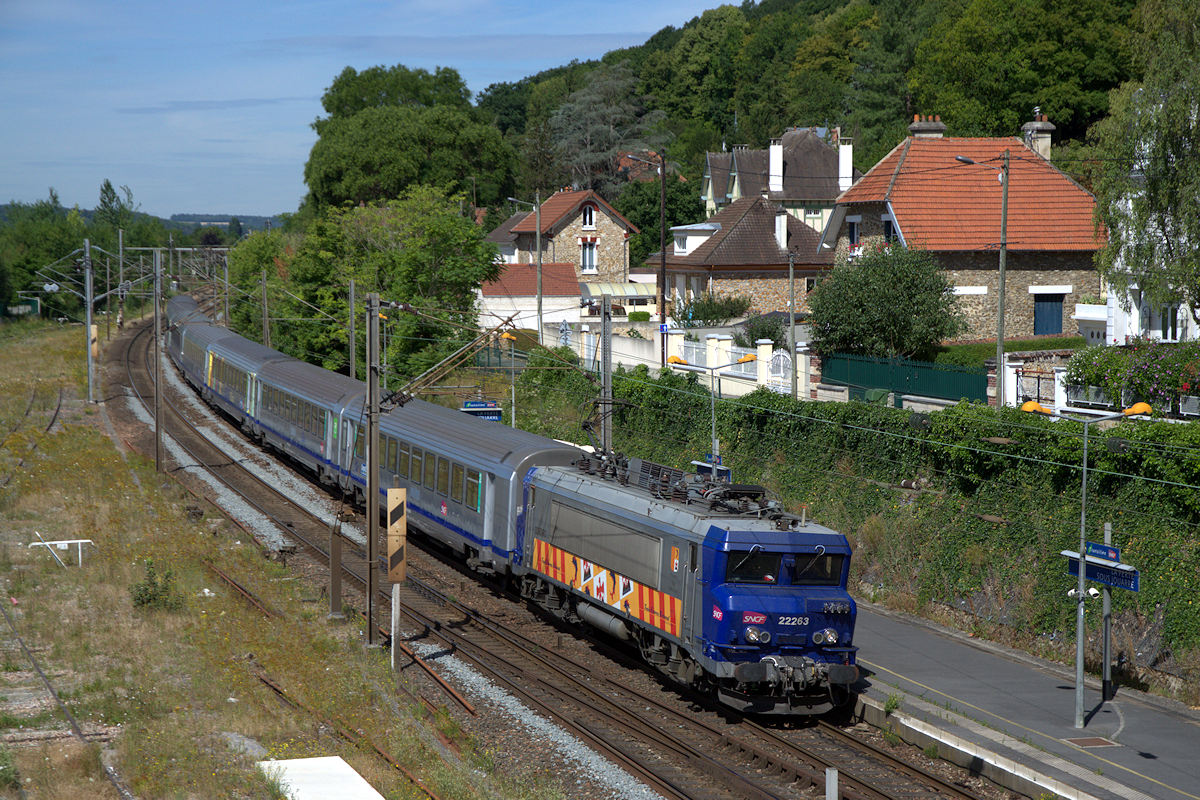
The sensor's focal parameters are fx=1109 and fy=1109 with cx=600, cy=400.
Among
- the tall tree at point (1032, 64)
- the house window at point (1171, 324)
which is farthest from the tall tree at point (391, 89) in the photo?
the house window at point (1171, 324)

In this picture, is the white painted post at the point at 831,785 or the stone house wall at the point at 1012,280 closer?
the white painted post at the point at 831,785

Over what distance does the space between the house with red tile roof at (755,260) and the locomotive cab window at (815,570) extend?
40.7 meters

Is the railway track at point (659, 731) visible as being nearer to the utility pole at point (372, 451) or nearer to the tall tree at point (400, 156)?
the utility pole at point (372, 451)

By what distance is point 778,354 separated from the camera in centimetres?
3475

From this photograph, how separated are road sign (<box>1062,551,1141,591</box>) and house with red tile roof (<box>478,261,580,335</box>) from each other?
160 feet

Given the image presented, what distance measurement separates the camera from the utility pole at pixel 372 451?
18.9 meters

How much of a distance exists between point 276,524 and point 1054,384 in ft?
67.5

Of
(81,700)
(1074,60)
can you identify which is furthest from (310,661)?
(1074,60)

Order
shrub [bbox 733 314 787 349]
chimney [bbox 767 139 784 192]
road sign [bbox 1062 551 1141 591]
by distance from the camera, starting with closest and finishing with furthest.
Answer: road sign [bbox 1062 551 1141 591]
shrub [bbox 733 314 787 349]
chimney [bbox 767 139 784 192]

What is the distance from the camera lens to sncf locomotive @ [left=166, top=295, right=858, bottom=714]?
1509cm

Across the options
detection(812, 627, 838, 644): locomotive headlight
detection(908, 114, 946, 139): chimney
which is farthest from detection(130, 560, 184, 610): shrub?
detection(908, 114, 946, 139): chimney

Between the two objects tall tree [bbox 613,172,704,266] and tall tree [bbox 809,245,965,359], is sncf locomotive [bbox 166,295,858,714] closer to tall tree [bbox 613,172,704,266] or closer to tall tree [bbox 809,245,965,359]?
tall tree [bbox 809,245,965,359]

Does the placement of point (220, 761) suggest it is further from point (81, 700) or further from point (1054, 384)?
point (1054, 384)

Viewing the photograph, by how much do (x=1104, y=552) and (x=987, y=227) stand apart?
2838 cm
